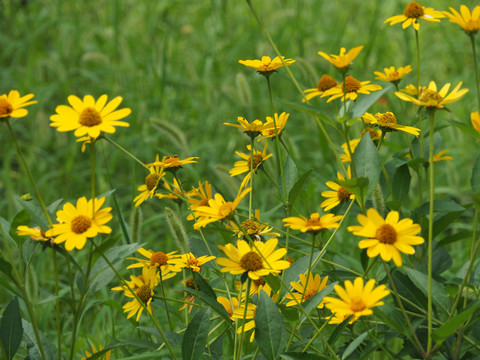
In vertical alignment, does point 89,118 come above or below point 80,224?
above

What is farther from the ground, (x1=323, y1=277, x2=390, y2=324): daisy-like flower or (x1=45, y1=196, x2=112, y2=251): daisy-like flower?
(x1=45, y1=196, x2=112, y2=251): daisy-like flower

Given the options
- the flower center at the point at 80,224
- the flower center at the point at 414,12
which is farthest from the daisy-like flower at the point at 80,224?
the flower center at the point at 414,12

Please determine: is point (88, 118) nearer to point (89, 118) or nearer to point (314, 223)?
point (89, 118)

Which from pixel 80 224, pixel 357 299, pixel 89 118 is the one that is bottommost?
pixel 357 299

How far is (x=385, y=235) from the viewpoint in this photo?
0.75 metres

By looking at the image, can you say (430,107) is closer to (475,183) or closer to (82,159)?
(475,183)

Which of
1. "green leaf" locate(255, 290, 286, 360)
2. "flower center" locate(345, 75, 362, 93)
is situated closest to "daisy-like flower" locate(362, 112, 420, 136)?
"flower center" locate(345, 75, 362, 93)

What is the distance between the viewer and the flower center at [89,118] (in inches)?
31.3

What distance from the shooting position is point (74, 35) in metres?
2.96

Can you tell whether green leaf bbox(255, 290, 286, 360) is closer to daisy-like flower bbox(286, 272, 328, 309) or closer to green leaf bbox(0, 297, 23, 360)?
daisy-like flower bbox(286, 272, 328, 309)

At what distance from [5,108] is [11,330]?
336 millimetres

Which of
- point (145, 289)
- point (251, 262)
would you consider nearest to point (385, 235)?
point (251, 262)

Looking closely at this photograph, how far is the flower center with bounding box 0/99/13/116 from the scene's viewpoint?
0.81 metres

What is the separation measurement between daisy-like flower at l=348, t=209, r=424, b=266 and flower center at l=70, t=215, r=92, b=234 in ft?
1.14
